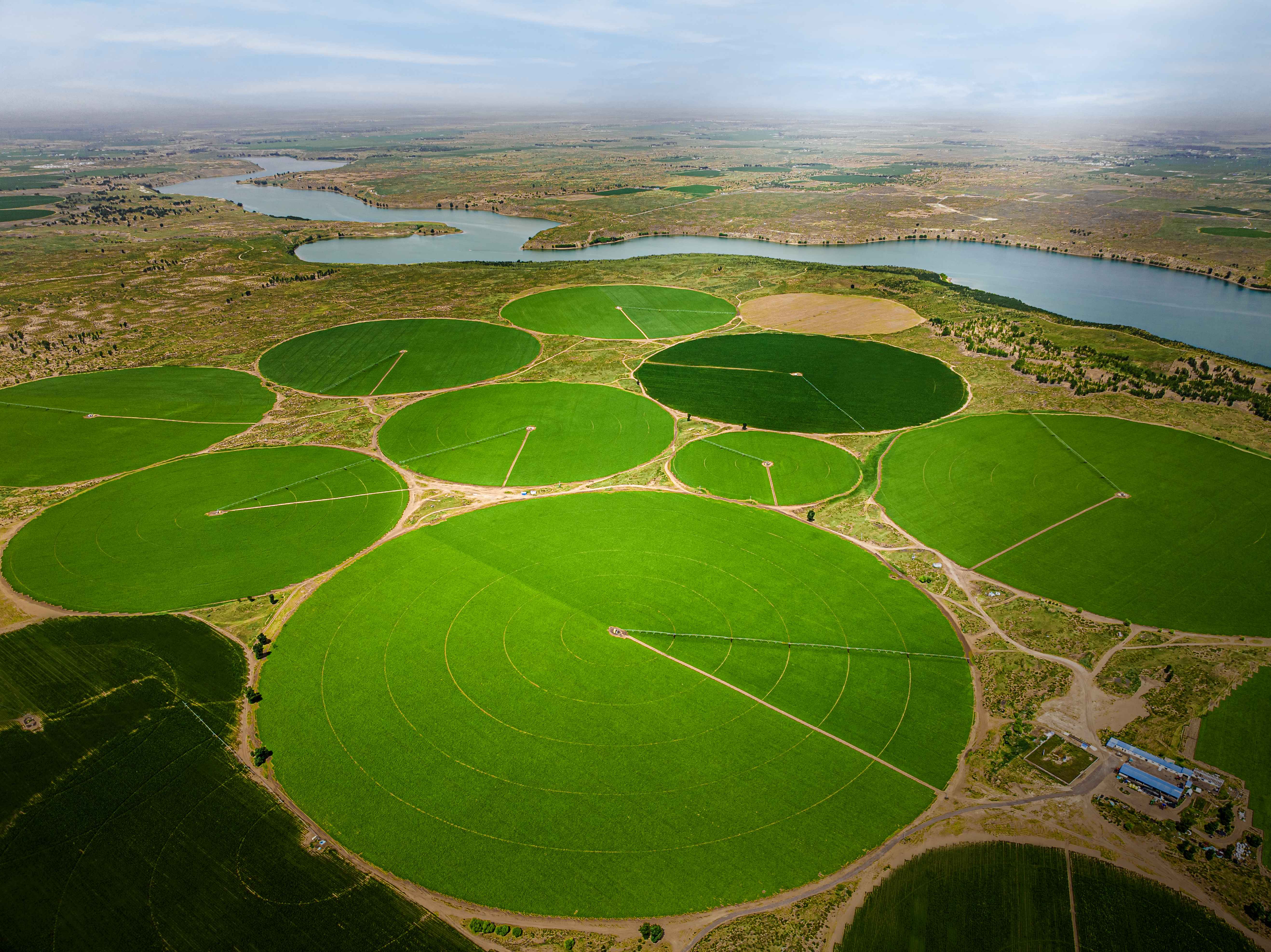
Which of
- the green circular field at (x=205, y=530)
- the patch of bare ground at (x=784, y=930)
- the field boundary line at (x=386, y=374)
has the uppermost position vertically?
the field boundary line at (x=386, y=374)

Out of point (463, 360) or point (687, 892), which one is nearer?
point (687, 892)

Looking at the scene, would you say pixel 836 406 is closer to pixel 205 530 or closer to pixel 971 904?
pixel 971 904

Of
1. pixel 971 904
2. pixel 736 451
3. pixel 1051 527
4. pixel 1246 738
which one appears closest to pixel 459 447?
pixel 736 451

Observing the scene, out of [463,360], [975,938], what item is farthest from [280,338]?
[975,938]

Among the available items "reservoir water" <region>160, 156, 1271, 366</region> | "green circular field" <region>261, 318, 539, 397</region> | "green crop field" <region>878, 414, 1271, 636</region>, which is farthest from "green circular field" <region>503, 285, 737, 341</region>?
"green crop field" <region>878, 414, 1271, 636</region>

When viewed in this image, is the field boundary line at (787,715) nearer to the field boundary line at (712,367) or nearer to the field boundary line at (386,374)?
the field boundary line at (712,367)

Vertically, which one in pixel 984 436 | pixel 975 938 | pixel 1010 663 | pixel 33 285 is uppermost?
pixel 33 285

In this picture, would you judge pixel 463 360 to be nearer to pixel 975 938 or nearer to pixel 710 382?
pixel 710 382

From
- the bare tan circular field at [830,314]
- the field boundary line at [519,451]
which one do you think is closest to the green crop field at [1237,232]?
the bare tan circular field at [830,314]

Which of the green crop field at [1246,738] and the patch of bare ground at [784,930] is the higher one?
the green crop field at [1246,738]
